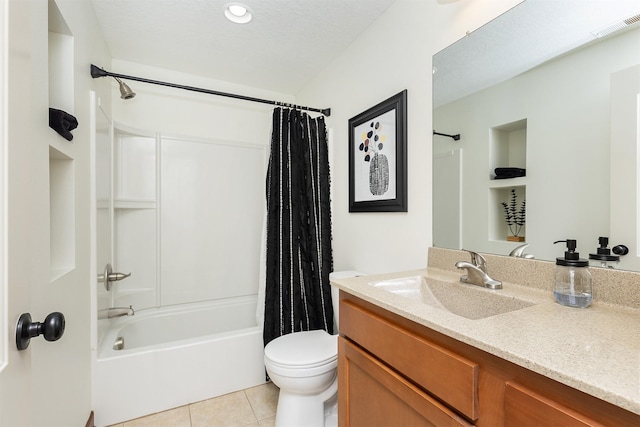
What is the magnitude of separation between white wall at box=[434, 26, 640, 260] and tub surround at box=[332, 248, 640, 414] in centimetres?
11

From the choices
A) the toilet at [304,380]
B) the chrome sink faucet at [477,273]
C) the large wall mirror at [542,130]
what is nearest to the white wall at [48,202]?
the toilet at [304,380]

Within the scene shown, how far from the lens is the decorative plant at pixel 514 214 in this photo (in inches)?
43.4

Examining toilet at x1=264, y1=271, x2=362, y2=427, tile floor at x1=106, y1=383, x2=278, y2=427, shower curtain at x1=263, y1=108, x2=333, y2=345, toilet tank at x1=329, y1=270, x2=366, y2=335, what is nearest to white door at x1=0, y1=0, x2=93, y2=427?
tile floor at x1=106, y1=383, x2=278, y2=427

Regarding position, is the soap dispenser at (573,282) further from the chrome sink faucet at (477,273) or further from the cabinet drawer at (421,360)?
the cabinet drawer at (421,360)

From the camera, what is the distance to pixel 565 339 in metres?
0.61

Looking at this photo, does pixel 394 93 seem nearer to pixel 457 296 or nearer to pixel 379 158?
pixel 379 158

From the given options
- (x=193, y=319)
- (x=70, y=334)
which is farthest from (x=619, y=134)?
(x=193, y=319)

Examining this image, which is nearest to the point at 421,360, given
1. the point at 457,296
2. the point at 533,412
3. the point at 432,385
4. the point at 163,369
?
the point at 432,385

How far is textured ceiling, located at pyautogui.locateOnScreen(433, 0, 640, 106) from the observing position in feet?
3.00

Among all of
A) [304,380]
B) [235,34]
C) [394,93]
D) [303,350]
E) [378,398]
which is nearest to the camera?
[378,398]

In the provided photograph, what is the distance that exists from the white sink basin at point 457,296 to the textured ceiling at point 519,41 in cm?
83

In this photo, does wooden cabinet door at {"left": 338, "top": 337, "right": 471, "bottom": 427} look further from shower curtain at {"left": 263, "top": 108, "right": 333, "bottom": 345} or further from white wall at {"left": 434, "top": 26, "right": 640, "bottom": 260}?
shower curtain at {"left": 263, "top": 108, "right": 333, "bottom": 345}

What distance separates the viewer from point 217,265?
258 centimetres

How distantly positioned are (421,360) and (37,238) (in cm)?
110
